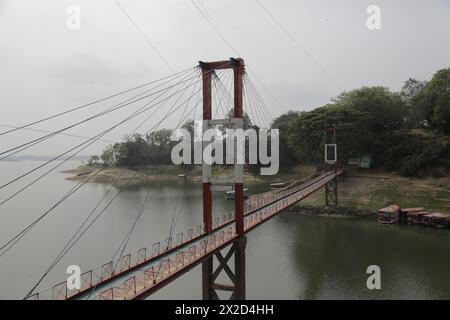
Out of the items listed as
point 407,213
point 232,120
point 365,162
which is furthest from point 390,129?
point 232,120

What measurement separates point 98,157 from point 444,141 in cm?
7687

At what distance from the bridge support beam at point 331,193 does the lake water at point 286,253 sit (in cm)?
310

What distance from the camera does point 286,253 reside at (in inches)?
867

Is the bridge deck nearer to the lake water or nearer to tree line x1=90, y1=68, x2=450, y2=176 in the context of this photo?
the lake water

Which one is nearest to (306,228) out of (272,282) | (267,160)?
(272,282)

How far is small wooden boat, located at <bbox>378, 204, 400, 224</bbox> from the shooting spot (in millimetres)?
29333

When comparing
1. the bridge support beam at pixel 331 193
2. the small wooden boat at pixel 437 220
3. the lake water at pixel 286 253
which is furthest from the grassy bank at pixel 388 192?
the lake water at pixel 286 253

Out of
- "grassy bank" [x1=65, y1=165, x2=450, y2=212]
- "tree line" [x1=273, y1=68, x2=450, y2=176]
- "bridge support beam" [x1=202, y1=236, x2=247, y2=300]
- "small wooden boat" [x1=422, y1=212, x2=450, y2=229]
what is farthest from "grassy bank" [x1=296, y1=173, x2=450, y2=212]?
"bridge support beam" [x1=202, y1=236, x2=247, y2=300]

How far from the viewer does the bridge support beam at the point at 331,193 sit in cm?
3431

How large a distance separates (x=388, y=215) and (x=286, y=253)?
11935 mm

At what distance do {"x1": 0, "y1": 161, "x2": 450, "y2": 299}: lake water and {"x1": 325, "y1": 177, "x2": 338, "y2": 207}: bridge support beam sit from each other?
10.2 feet

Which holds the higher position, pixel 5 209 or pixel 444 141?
pixel 444 141
